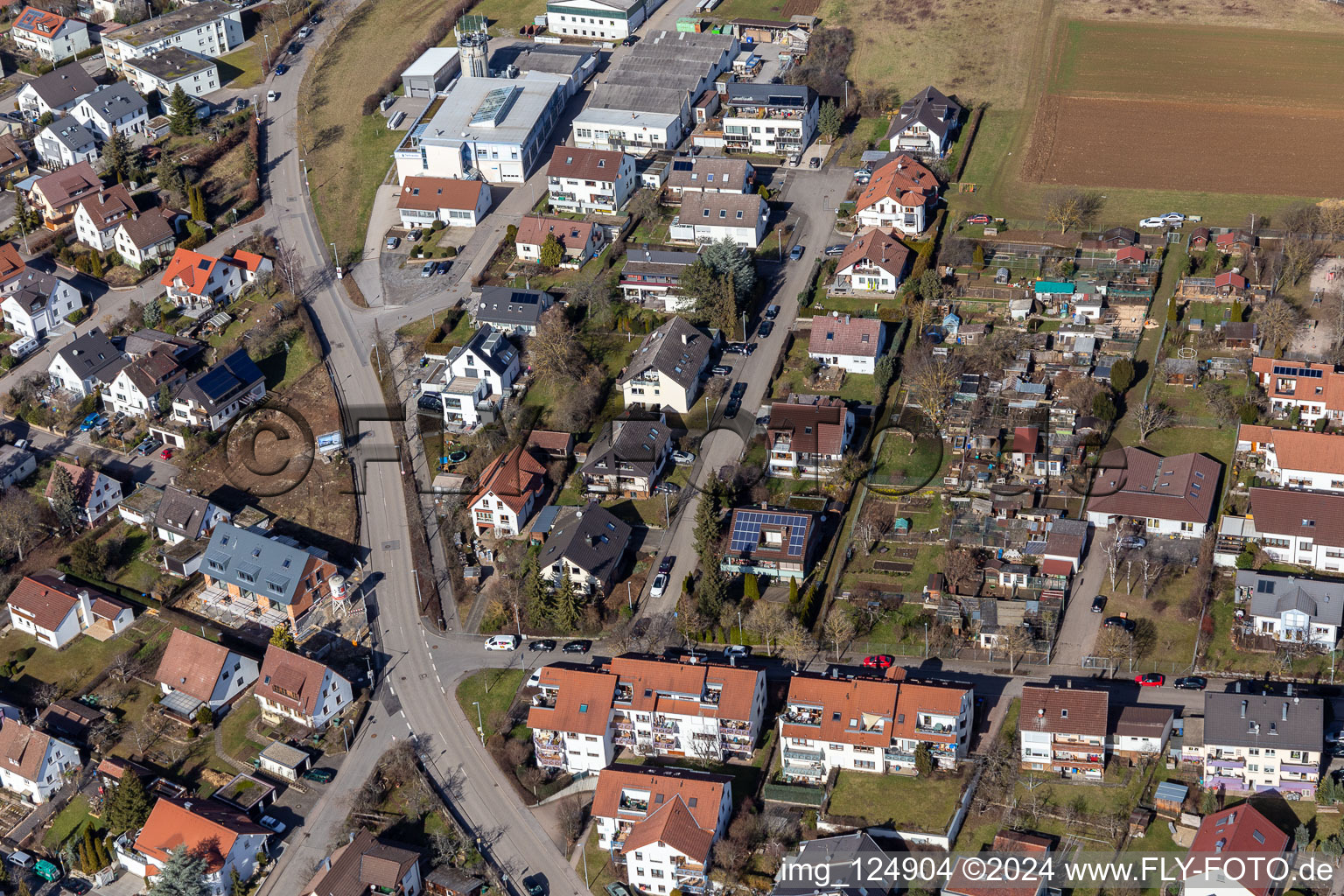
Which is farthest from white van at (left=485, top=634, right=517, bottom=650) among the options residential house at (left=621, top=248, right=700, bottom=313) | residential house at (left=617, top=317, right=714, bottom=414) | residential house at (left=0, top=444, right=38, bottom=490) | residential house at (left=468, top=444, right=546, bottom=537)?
residential house at (left=0, top=444, right=38, bottom=490)

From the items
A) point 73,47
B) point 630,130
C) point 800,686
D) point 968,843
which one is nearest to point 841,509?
point 800,686

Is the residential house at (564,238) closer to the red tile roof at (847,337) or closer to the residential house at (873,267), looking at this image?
the residential house at (873,267)

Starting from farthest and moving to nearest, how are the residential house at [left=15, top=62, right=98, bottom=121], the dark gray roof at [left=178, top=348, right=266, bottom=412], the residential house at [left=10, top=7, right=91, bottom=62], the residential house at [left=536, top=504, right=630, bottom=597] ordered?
the residential house at [left=10, top=7, right=91, bottom=62]
the residential house at [left=15, top=62, right=98, bottom=121]
the dark gray roof at [left=178, top=348, right=266, bottom=412]
the residential house at [left=536, top=504, right=630, bottom=597]

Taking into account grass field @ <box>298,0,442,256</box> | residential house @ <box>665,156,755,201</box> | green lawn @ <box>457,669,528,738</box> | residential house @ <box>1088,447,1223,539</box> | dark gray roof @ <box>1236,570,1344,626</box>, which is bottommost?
grass field @ <box>298,0,442,256</box>

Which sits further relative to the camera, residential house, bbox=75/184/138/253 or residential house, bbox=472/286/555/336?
residential house, bbox=75/184/138/253

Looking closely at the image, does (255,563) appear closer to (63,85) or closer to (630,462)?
(630,462)

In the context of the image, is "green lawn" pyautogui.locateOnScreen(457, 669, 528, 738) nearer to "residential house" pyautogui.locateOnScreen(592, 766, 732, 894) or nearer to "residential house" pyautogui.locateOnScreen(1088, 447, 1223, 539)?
"residential house" pyautogui.locateOnScreen(592, 766, 732, 894)

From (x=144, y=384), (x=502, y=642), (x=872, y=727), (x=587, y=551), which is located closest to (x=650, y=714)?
(x=872, y=727)

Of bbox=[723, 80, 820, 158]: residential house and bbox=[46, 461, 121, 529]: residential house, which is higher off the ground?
bbox=[723, 80, 820, 158]: residential house
